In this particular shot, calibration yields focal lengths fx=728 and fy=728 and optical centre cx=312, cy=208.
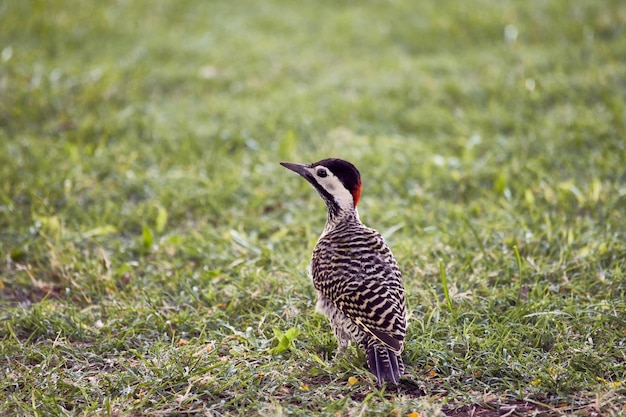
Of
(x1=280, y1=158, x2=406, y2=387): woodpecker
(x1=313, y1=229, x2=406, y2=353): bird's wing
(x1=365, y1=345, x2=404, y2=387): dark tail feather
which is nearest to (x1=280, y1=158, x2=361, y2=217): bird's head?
(x1=280, y1=158, x2=406, y2=387): woodpecker

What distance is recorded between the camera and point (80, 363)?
4000 mm

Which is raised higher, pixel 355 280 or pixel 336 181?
pixel 336 181

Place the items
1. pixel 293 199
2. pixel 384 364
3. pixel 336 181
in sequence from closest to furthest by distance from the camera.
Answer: pixel 384 364, pixel 336 181, pixel 293 199

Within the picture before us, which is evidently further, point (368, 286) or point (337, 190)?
point (337, 190)

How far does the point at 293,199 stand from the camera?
614 centimetres

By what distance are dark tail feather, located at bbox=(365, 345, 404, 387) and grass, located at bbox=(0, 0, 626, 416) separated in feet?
0.31

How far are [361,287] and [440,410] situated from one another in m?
0.78

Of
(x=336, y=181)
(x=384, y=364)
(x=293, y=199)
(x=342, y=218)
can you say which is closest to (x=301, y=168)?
(x=336, y=181)

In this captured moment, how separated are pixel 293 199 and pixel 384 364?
2.72 m

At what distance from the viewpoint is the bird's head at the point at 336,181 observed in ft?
14.2

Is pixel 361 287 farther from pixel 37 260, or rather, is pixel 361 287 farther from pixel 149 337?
pixel 37 260

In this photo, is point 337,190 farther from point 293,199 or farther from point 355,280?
point 293,199

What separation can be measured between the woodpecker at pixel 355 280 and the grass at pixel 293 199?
148 millimetres

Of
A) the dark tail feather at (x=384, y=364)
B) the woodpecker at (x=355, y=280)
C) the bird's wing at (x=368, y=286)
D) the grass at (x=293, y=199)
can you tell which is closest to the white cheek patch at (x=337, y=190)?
the woodpecker at (x=355, y=280)
